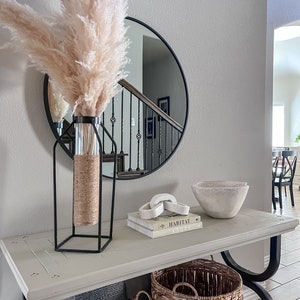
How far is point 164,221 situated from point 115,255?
24 cm

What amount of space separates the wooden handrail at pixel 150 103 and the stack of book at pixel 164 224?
505 mm

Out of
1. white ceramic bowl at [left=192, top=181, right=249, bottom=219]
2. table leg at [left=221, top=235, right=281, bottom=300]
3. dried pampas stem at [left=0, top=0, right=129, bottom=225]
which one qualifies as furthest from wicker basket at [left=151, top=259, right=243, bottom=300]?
dried pampas stem at [left=0, top=0, right=129, bottom=225]

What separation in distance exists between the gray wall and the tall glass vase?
29cm

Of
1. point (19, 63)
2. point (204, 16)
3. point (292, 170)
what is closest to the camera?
point (19, 63)

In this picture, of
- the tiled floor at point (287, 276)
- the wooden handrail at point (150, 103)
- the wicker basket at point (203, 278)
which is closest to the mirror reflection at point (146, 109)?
the wooden handrail at point (150, 103)

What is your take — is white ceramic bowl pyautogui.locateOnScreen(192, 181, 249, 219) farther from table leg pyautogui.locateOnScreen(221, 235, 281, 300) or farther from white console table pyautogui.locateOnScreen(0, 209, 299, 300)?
table leg pyautogui.locateOnScreen(221, 235, 281, 300)

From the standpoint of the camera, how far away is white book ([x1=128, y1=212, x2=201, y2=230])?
3.47ft

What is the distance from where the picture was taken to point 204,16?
1604mm

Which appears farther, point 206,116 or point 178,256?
point 206,116

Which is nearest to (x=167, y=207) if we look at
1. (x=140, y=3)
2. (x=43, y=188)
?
(x=43, y=188)

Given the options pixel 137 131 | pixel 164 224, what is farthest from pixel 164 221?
pixel 137 131

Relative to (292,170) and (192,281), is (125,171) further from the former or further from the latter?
(292,170)

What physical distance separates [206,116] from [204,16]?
520mm

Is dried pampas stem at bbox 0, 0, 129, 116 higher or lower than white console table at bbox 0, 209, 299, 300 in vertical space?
higher
